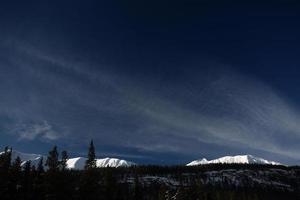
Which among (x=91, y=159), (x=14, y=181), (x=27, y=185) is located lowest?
(x=27, y=185)

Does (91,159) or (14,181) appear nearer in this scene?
(14,181)

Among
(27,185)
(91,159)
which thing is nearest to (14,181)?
(27,185)

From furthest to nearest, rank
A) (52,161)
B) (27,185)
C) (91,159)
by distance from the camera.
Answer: (27,185)
(91,159)
(52,161)

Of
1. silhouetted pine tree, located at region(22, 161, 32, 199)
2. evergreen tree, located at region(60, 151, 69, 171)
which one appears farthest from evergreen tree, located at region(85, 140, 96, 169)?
silhouetted pine tree, located at region(22, 161, 32, 199)

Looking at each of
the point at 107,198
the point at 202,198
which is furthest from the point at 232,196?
the point at 107,198

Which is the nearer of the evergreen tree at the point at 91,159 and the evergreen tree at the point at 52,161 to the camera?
the evergreen tree at the point at 52,161

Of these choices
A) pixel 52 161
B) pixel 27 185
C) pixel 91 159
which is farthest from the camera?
pixel 27 185

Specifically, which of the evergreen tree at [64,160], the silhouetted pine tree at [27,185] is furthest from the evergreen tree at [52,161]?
the silhouetted pine tree at [27,185]

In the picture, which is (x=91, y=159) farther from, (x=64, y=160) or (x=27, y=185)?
(x=27, y=185)

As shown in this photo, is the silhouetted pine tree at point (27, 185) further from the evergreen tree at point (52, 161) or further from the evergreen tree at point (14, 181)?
the evergreen tree at point (52, 161)

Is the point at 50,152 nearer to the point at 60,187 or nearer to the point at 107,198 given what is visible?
the point at 60,187

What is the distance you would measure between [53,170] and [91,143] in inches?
563

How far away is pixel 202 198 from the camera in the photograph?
108 metres

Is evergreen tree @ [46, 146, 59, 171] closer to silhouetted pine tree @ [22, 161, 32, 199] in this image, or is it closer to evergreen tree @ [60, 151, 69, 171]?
evergreen tree @ [60, 151, 69, 171]
